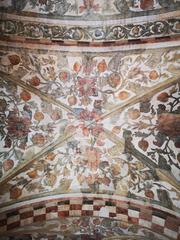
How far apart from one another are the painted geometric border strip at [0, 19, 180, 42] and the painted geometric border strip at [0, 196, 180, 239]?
2.32 metres

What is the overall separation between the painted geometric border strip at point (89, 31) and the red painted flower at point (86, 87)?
55 centimetres

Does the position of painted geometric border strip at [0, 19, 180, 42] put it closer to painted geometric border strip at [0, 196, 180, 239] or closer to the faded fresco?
the faded fresco

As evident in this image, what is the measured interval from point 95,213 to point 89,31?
102 inches

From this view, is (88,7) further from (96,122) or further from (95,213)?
(95,213)

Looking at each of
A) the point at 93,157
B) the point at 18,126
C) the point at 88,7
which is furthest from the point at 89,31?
the point at 93,157

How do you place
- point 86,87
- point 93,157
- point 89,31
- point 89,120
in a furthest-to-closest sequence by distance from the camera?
point 93,157 → point 89,120 → point 86,87 → point 89,31

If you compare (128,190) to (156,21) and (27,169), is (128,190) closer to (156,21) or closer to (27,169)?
(27,169)

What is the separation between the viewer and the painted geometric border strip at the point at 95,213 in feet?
17.5

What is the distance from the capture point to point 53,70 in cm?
532

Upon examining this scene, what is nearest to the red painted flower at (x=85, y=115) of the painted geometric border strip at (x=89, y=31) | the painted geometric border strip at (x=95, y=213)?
the painted geometric border strip at (x=89, y=31)

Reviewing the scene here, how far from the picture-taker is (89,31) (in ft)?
16.9

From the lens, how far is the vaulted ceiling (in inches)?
198

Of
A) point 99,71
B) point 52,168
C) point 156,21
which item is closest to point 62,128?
point 52,168

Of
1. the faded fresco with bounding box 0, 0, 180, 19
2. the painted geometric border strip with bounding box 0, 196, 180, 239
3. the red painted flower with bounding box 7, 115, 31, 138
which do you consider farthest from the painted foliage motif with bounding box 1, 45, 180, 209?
the faded fresco with bounding box 0, 0, 180, 19
